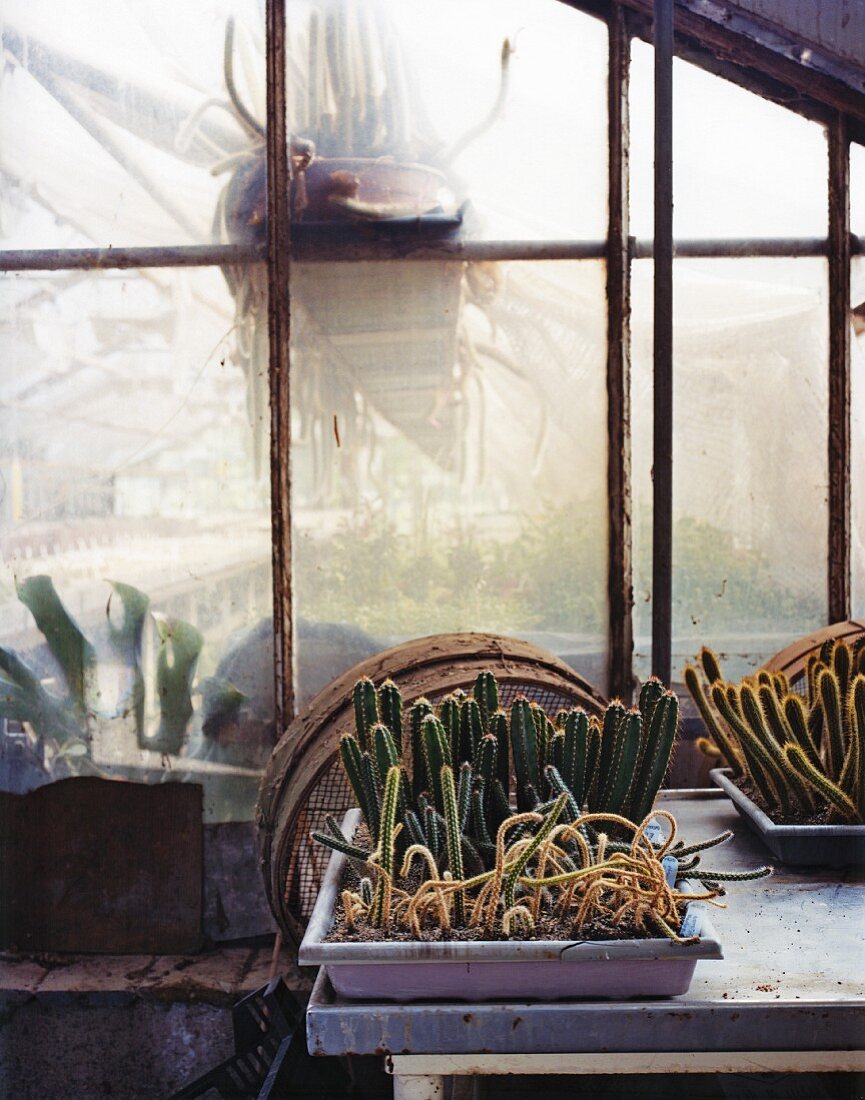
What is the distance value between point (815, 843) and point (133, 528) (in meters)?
1.96

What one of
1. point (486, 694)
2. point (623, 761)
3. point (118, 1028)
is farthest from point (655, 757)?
point (118, 1028)

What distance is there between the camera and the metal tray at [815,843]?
61.6 inches

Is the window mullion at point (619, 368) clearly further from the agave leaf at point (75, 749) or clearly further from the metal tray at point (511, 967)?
the metal tray at point (511, 967)

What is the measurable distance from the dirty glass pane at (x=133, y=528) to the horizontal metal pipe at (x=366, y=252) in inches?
1.6

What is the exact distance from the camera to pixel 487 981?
3.81 ft

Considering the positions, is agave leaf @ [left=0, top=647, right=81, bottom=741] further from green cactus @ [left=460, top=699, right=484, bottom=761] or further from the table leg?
the table leg

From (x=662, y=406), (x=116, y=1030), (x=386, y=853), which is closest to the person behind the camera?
(x=386, y=853)

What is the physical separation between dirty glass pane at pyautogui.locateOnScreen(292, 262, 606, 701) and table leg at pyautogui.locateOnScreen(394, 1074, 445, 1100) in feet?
5.53

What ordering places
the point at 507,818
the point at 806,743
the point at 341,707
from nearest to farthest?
the point at 507,818 → the point at 806,743 → the point at 341,707

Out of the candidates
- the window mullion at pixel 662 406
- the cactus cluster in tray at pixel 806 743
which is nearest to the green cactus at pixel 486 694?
the cactus cluster in tray at pixel 806 743

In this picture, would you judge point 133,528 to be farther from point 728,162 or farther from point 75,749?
point 728,162

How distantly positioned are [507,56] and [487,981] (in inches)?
97.3

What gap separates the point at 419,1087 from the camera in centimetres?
121

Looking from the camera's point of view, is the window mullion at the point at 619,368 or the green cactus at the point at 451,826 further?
the window mullion at the point at 619,368
